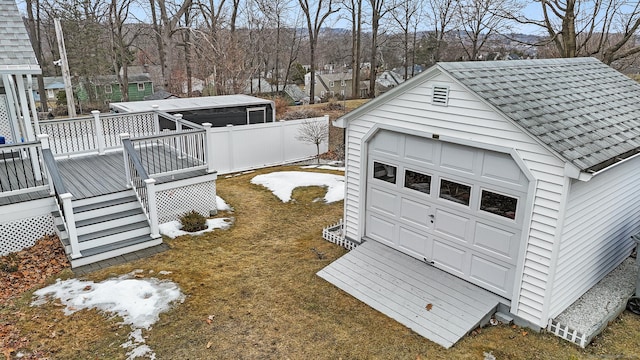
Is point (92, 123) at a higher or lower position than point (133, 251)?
higher

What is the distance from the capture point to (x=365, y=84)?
47.9m

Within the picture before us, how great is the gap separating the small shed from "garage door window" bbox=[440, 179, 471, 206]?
9.91 metres

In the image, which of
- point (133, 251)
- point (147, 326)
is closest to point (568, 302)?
point (147, 326)

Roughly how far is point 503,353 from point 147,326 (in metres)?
4.83

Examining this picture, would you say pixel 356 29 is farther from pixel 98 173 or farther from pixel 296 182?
pixel 98 173

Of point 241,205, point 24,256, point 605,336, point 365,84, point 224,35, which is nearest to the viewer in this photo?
point 605,336

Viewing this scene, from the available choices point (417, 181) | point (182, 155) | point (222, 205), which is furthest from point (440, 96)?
point (182, 155)

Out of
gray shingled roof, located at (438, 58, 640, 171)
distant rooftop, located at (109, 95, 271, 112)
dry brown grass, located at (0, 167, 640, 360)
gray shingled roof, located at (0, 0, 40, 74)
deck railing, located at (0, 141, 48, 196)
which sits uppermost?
gray shingled roof, located at (0, 0, 40, 74)

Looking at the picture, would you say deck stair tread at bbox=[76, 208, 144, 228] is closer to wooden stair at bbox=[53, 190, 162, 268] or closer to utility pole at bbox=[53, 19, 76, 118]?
wooden stair at bbox=[53, 190, 162, 268]

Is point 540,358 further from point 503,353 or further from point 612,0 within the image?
point 612,0

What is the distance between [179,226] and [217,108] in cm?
700

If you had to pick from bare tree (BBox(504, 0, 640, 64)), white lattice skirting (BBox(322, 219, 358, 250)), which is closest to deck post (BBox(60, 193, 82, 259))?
white lattice skirting (BBox(322, 219, 358, 250))

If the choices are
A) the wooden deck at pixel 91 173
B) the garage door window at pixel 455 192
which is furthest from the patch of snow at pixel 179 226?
the garage door window at pixel 455 192

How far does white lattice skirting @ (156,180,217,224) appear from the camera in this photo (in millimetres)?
9250
